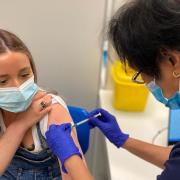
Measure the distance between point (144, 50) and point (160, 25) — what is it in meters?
0.09

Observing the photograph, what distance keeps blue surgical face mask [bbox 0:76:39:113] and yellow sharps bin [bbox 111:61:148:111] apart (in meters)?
0.63

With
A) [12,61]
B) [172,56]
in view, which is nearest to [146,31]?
[172,56]

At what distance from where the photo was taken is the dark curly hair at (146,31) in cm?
97

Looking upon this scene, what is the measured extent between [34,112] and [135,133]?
61cm

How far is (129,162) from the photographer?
5.24 ft

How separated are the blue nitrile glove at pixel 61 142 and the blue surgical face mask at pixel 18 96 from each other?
0.16 metres

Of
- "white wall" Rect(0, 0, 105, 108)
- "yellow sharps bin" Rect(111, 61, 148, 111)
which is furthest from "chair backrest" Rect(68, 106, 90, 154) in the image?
"white wall" Rect(0, 0, 105, 108)

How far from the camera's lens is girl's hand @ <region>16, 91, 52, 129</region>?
4.58 ft

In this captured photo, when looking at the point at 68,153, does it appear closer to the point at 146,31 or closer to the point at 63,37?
the point at 146,31

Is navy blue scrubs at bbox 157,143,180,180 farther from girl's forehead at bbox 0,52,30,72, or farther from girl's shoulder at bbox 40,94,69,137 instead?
girl's forehead at bbox 0,52,30,72

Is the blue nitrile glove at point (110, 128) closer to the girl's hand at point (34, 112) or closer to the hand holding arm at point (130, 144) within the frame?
the hand holding arm at point (130, 144)

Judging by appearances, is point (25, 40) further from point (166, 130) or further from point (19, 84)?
point (166, 130)

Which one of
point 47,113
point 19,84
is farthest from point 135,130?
point 19,84

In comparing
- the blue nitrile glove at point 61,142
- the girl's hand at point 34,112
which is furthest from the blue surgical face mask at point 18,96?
the blue nitrile glove at point 61,142
